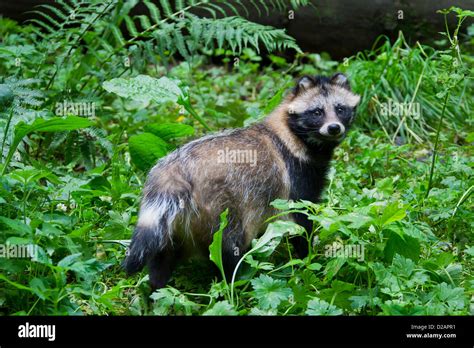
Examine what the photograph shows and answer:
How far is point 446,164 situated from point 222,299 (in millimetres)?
2858

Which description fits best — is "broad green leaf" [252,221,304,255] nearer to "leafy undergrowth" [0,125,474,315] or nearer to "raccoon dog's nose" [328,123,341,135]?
"leafy undergrowth" [0,125,474,315]

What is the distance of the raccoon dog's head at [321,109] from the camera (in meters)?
5.77

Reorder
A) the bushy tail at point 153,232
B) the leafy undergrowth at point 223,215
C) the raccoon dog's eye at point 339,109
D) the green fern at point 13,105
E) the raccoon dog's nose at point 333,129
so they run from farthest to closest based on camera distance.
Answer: the raccoon dog's eye at point 339,109 < the raccoon dog's nose at point 333,129 < the green fern at point 13,105 < the bushy tail at point 153,232 < the leafy undergrowth at point 223,215

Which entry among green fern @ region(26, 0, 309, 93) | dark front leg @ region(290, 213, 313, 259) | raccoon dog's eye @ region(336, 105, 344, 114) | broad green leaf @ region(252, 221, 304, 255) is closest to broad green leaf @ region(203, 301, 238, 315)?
broad green leaf @ region(252, 221, 304, 255)

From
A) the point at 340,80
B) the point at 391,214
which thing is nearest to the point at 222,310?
the point at 391,214

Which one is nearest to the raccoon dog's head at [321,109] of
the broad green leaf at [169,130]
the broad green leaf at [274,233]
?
the broad green leaf at [169,130]

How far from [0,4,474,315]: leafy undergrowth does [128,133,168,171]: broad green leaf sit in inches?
0.4

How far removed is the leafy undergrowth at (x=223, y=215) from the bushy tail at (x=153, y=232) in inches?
9.4

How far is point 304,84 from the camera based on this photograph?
597cm

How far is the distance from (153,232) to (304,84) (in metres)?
2.01

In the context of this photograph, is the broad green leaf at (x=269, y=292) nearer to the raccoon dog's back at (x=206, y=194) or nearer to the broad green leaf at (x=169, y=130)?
the raccoon dog's back at (x=206, y=194)

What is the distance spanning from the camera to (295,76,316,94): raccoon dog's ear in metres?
5.98

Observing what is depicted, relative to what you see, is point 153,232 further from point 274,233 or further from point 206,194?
point 274,233

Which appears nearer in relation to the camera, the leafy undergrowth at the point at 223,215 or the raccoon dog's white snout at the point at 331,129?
the leafy undergrowth at the point at 223,215
